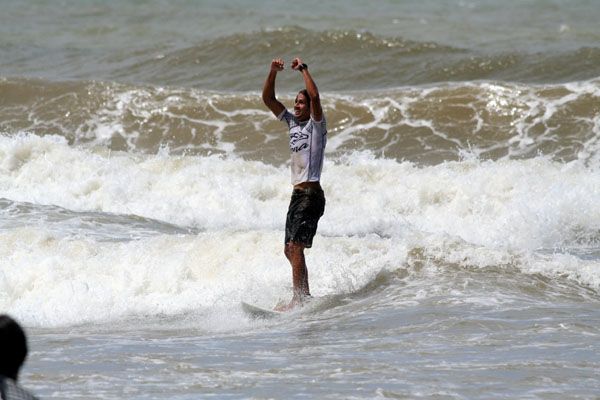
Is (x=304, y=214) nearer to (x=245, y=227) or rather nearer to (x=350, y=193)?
(x=245, y=227)

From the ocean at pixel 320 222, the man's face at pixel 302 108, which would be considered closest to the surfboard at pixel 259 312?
the ocean at pixel 320 222

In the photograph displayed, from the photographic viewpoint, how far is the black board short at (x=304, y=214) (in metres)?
8.10

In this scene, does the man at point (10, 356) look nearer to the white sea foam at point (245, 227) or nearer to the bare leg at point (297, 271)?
the white sea foam at point (245, 227)

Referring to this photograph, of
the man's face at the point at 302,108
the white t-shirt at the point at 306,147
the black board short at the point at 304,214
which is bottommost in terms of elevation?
the black board short at the point at 304,214

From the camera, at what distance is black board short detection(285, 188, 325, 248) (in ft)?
26.6

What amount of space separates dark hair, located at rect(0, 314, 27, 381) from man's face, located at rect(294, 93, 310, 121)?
4998 mm

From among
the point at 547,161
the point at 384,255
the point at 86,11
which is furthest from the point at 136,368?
the point at 86,11

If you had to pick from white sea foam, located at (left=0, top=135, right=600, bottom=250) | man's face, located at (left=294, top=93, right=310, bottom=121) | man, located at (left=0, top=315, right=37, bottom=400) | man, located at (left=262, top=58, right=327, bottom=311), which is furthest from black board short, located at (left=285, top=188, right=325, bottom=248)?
man, located at (left=0, top=315, right=37, bottom=400)

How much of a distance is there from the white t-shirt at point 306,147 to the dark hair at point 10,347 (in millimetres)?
4900

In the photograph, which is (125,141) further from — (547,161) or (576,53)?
(576,53)

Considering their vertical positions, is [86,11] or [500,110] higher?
[86,11]

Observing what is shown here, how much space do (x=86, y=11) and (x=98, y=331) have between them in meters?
25.2

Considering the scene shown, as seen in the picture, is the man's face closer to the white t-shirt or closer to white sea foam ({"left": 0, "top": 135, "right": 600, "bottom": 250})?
the white t-shirt

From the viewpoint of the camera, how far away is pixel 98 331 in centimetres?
788
